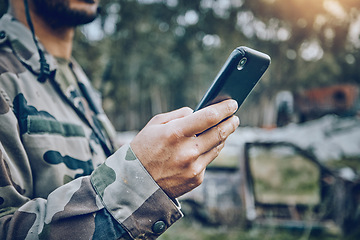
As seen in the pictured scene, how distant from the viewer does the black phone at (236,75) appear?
946mm

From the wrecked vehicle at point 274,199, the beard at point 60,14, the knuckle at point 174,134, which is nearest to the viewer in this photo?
the knuckle at point 174,134

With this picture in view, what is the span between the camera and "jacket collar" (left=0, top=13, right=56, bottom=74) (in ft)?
4.28

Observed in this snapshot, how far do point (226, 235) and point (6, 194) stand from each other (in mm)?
3795

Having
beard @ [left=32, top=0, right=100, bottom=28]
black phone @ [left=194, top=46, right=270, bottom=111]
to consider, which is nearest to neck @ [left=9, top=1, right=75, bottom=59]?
beard @ [left=32, top=0, right=100, bottom=28]

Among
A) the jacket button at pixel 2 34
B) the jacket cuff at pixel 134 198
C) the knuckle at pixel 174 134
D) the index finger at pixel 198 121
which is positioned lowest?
the jacket cuff at pixel 134 198

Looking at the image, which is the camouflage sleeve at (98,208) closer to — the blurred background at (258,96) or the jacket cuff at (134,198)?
the jacket cuff at (134,198)

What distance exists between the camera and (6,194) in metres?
0.91

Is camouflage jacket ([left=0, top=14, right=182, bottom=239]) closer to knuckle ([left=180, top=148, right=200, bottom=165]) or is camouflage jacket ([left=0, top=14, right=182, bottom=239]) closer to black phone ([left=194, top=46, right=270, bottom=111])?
knuckle ([left=180, top=148, right=200, bottom=165])

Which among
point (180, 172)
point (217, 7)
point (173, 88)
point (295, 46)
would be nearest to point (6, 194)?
point (180, 172)

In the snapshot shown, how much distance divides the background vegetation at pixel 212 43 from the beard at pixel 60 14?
1487 centimetres

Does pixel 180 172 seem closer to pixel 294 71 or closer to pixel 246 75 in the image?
pixel 246 75

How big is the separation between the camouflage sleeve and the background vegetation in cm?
1565

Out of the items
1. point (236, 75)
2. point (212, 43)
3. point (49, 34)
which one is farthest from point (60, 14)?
point (212, 43)

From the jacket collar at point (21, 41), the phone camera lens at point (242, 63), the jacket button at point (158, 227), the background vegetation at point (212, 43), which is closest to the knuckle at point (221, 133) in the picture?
the phone camera lens at point (242, 63)
